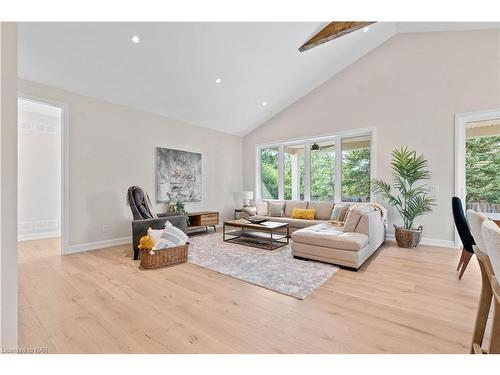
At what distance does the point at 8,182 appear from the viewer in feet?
3.83

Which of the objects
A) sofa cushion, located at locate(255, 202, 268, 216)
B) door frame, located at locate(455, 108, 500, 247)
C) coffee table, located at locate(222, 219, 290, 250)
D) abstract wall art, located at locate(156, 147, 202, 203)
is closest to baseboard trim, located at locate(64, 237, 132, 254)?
abstract wall art, located at locate(156, 147, 202, 203)

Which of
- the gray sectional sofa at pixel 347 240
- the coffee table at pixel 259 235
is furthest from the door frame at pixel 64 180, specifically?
the gray sectional sofa at pixel 347 240

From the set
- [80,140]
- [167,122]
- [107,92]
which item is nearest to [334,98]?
[167,122]

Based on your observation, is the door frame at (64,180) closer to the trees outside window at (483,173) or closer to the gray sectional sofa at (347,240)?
the gray sectional sofa at (347,240)

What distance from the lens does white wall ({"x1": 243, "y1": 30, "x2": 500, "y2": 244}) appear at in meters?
3.77

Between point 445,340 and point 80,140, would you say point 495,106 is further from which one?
point 80,140

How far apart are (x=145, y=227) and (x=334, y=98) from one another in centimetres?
482

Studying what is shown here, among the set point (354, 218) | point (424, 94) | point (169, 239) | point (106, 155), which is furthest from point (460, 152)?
point (106, 155)

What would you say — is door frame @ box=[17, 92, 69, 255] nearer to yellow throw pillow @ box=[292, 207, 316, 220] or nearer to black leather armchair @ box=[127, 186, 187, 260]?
black leather armchair @ box=[127, 186, 187, 260]

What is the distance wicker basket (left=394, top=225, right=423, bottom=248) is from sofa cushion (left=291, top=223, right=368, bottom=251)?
142 centimetres

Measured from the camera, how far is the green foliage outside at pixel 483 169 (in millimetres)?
3881

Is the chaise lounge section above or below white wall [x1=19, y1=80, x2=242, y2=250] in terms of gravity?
below

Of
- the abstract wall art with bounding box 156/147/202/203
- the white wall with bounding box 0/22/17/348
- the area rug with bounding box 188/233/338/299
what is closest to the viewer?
the white wall with bounding box 0/22/17/348

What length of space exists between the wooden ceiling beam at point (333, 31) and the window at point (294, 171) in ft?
8.49
